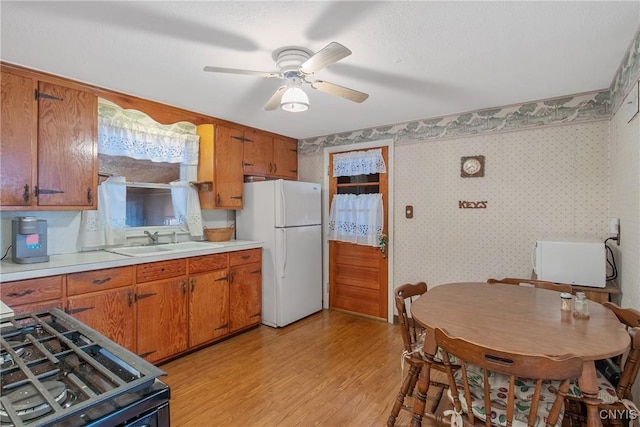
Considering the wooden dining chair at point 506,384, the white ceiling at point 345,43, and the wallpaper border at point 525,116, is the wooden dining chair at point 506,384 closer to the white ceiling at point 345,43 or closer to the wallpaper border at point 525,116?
the white ceiling at point 345,43

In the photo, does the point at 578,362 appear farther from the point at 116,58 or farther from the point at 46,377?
the point at 116,58

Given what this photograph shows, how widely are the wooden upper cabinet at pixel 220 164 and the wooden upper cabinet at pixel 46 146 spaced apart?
1.05 m

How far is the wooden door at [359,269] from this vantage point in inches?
150

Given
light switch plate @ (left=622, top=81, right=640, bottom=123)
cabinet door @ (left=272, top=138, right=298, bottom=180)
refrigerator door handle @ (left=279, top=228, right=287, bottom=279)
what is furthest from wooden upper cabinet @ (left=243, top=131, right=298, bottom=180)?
light switch plate @ (left=622, top=81, right=640, bottom=123)

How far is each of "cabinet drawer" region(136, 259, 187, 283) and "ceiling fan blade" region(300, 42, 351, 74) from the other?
197cm

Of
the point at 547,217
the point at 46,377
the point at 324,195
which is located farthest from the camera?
the point at 324,195

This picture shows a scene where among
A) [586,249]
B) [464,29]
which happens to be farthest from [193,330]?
[586,249]

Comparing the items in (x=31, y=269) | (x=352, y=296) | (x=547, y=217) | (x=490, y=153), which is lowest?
(x=352, y=296)

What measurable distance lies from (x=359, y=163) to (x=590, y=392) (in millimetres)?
3040

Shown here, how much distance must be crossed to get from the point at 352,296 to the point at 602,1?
3.41m

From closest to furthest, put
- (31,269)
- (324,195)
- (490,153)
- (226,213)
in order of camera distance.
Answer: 1. (31,269)
2. (490,153)
3. (226,213)
4. (324,195)

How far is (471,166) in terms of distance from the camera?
10.5ft

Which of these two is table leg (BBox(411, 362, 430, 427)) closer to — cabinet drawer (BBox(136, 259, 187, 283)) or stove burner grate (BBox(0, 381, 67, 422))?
stove burner grate (BBox(0, 381, 67, 422))

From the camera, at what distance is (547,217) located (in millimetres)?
2854
